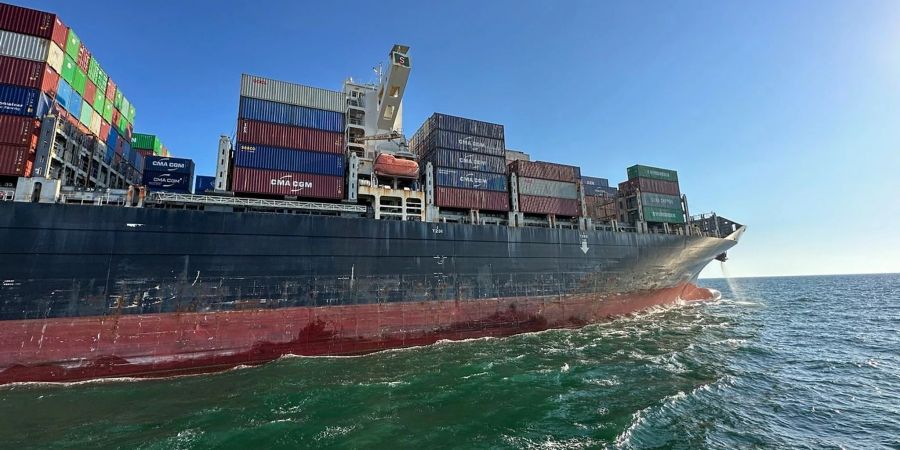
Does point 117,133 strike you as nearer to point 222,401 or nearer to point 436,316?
point 222,401

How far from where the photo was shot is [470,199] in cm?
2653

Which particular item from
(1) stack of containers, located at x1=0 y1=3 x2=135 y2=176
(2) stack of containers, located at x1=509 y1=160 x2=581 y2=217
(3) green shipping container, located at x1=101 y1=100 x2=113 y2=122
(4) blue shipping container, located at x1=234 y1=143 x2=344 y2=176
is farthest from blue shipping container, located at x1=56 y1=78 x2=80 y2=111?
(2) stack of containers, located at x1=509 y1=160 x2=581 y2=217

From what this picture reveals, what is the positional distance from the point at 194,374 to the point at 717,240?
146 feet

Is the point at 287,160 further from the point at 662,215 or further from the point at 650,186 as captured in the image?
the point at 662,215

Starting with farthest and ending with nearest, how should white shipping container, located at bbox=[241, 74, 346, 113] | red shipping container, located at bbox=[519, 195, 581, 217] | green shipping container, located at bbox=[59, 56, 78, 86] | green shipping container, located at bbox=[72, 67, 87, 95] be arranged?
red shipping container, located at bbox=[519, 195, 581, 217], white shipping container, located at bbox=[241, 74, 346, 113], green shipping container, located at bbox=[72, 67, 87, 95], green shipping container, located at bbox=[59, 56, 78, 86]

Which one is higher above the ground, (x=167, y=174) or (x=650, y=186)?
(x=650, y=186)

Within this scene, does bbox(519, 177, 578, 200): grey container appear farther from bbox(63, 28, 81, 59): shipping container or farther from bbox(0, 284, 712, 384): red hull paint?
bbox(63, 28, 81, 59): shipping container

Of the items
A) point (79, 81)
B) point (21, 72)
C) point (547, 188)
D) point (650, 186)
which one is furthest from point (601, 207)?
point (21, 72)

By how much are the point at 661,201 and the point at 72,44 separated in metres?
44.9

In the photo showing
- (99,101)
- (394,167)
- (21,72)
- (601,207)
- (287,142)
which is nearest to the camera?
(21,72)

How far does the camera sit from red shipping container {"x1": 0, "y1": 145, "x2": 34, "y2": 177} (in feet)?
50.8

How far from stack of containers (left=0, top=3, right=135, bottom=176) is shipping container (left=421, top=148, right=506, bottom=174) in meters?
20.4

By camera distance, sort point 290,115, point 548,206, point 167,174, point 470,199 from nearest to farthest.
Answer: point 167,174 → point 290,115 → point 470,199 → point 548,206

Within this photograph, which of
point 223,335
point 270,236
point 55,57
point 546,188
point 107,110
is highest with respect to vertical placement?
point 55,57
